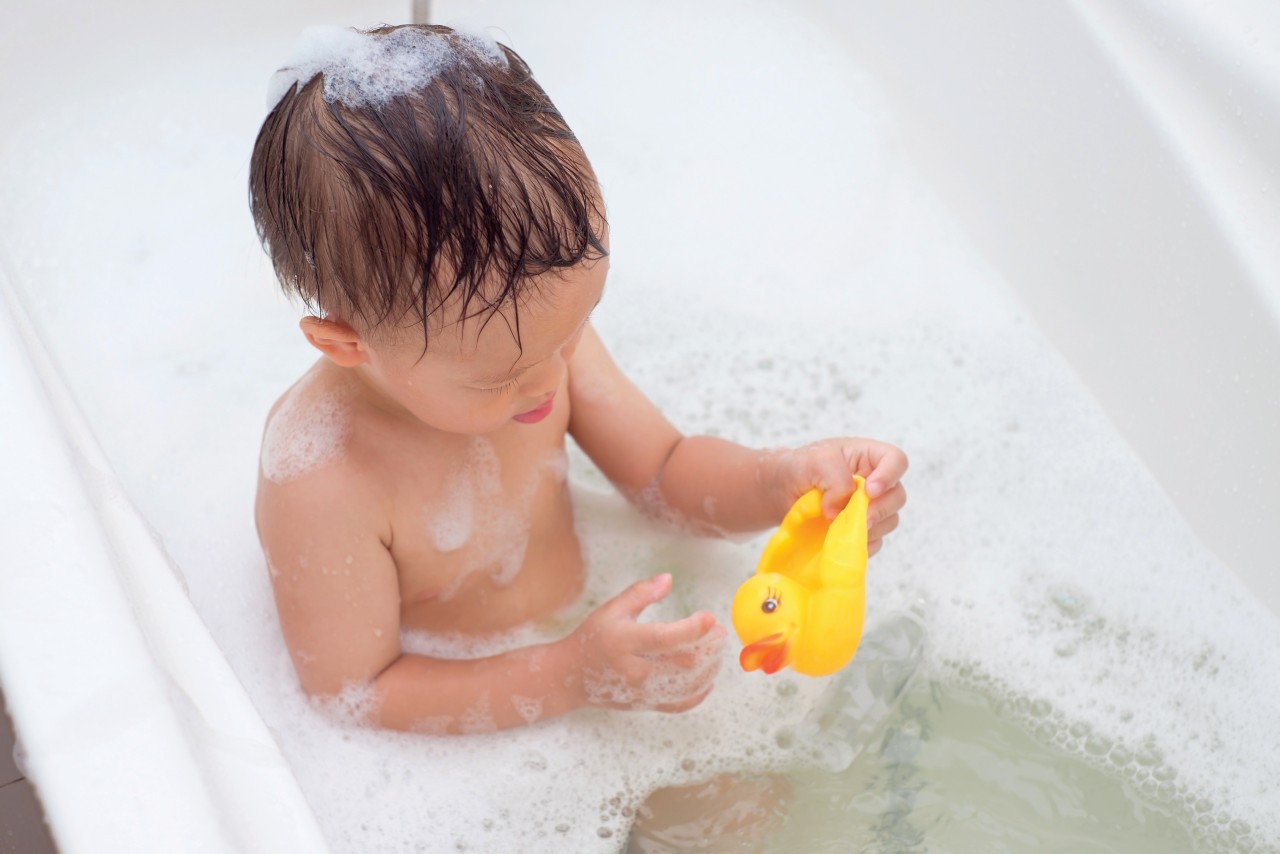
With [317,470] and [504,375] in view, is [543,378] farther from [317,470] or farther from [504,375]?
[317,470]

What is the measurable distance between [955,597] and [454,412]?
0.58 meters

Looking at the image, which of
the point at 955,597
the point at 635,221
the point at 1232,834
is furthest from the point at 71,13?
the point at 1232,834

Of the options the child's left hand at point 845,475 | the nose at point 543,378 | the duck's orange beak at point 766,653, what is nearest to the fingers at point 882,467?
the child's left hand at point 845,475

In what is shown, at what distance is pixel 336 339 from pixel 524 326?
0.13m

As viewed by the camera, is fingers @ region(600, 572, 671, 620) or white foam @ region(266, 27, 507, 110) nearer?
white foam @ region(266, 27, 507, 110)

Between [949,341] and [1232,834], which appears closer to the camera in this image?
[1232,834]

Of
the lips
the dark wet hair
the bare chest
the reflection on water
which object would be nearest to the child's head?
the dark wet hair

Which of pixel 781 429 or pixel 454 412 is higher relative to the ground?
pixel 454 412

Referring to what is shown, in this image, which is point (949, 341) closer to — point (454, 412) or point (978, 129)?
point (978, 129)

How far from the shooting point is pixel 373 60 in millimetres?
764

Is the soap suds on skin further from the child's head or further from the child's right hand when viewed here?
the child's head

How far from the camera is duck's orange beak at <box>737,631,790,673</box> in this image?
840mm

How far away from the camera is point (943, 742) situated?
1.11m

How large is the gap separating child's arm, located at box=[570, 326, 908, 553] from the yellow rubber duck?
126 mm
